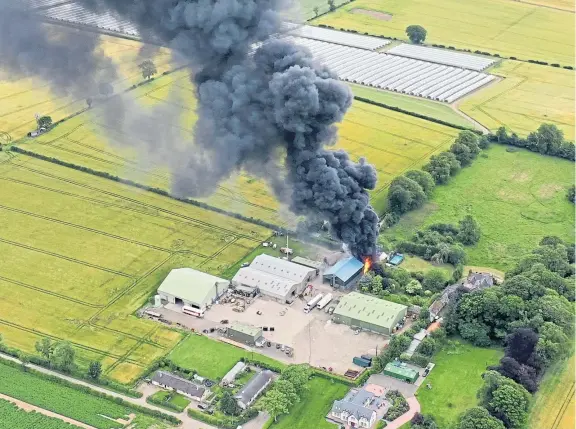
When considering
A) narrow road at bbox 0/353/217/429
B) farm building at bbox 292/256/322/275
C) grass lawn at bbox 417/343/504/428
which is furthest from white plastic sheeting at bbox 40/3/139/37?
grass lawn at bbox 417/343/504/428

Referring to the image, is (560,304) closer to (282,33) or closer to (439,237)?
(439,237)

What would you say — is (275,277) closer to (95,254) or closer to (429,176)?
(95,254)

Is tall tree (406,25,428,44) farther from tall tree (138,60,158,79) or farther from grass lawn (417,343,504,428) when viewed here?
grass lawn (417,343,504,428)

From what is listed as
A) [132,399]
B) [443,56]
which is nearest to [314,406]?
[132,399]

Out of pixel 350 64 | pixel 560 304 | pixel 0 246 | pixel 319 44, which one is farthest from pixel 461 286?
pixel 319 44

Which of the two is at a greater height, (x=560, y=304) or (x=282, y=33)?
(x=282, y=33)

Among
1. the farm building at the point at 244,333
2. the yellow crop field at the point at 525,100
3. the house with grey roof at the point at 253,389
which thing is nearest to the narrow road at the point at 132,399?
the house with grey roof at the point at 253,389
